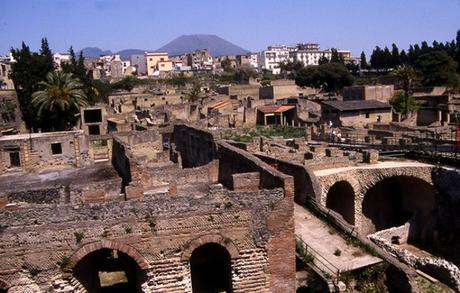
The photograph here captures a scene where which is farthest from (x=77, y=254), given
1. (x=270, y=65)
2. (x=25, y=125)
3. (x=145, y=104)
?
(x=270, y=65)

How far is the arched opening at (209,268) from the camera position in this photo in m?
15.2

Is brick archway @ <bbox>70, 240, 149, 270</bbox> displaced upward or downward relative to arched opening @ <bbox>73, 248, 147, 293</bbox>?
upward

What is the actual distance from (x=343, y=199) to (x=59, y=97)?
26564mm

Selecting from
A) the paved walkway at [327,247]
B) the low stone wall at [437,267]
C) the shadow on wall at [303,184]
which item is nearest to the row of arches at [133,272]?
the paved walkway at [327,247]

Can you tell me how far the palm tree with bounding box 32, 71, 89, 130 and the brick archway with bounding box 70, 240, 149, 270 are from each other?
30025 mm

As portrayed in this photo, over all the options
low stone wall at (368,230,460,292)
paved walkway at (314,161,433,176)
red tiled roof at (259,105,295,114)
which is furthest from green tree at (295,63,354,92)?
low stone wall at (368,230,460,292)

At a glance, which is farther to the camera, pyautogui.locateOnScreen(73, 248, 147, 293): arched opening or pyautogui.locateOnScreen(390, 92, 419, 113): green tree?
pyautogui.locateOnScreen(390, 92, 419, 113): green tree

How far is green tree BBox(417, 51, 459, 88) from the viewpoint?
72625 millimetres

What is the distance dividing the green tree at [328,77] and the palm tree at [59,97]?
164ft

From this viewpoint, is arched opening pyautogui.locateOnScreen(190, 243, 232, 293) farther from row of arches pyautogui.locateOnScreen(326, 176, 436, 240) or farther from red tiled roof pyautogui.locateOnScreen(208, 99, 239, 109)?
red tiled roof pyautogui.locateOnScreen(208, 99, 239, 109)

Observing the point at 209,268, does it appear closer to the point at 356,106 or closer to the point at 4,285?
the point at 4,285

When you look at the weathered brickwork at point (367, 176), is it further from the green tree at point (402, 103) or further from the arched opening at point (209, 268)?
the green tree at point (402, 103)

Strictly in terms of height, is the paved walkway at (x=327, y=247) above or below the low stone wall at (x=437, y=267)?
above

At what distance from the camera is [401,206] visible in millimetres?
26578
